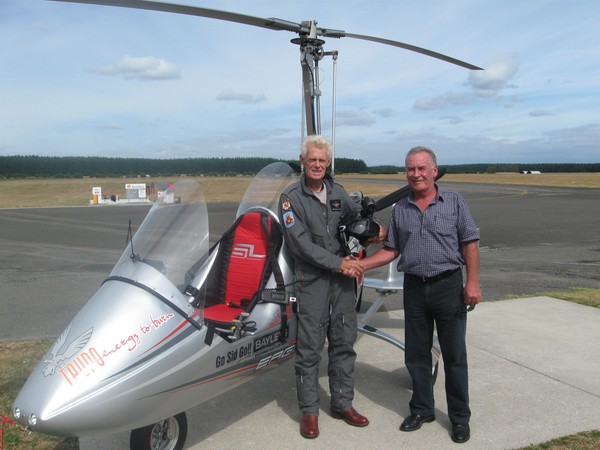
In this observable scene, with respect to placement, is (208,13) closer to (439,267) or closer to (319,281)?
(319,281)

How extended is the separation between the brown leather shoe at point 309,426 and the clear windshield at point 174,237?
1.21 metres

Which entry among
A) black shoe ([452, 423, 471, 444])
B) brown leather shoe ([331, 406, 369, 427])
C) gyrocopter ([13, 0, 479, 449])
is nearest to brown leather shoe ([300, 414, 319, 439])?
brown leather shoe ([331, 406, 369, 427])

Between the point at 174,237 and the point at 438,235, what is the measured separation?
64.7 inches

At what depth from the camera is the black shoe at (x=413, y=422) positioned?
11.7 feet

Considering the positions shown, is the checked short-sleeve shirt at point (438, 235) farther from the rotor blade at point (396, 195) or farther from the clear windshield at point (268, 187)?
the clear windshield at point (268, 187)

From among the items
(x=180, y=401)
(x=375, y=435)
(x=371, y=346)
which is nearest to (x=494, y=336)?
(x=371, y=346)

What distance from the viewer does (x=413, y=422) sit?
11.7 feet

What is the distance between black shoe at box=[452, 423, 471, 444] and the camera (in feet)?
11.1

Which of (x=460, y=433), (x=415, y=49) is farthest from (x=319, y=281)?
(x=415, y=49)

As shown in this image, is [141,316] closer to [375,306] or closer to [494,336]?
[375,306]

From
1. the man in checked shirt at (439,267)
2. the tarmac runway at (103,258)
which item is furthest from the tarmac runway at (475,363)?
the man in checked shirt at (439,267)

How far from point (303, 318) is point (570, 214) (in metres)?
18.6

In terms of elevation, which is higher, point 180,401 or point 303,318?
point 303,318

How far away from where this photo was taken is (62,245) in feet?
42.0
